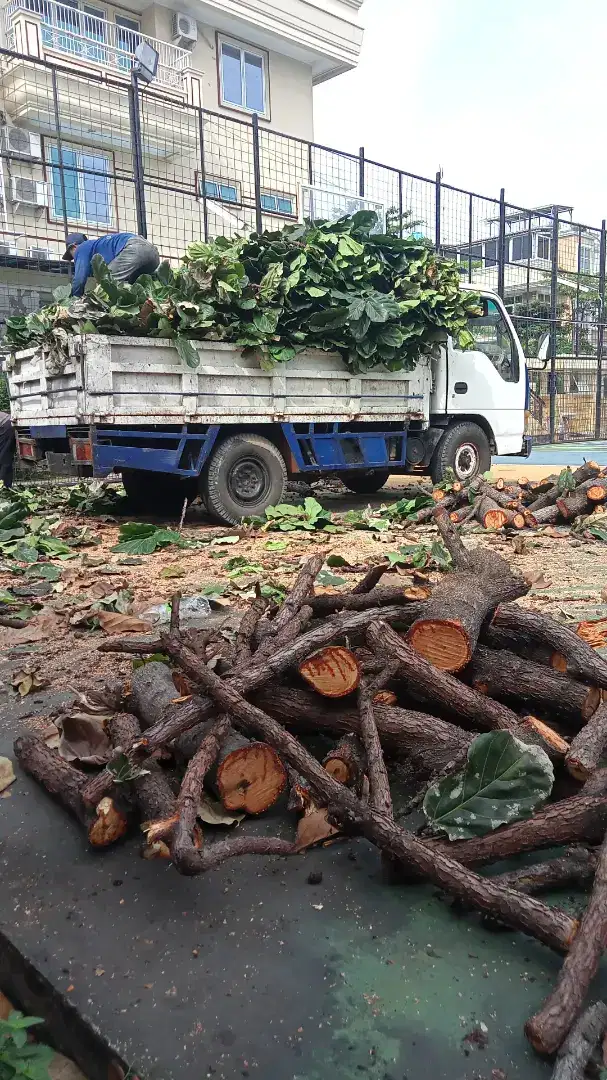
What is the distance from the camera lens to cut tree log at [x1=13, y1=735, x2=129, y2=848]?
6.83ft

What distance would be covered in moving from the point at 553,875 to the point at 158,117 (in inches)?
783

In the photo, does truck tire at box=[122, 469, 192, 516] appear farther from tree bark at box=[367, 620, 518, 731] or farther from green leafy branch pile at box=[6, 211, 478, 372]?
tree bark at box=[367, 620, 518, 731]

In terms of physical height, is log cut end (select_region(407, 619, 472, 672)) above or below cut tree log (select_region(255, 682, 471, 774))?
above

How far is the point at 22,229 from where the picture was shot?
16.0 metres

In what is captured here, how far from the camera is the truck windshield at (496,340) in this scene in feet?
33.2

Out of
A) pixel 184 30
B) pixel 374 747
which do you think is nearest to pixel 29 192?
pixel 184 30

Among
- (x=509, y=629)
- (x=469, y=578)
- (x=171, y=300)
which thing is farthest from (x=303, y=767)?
(x=171, y=300)

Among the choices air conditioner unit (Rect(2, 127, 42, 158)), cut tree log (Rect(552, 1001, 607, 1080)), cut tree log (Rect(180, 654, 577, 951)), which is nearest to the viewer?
cut tree log (Rect(552, 1001, 607, 1080))

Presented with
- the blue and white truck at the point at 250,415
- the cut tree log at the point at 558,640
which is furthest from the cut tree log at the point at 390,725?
the blue and white truck at the point at 250,415

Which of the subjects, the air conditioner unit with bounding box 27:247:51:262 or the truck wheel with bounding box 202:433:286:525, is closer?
the truck wheel with bounding box 202:433:286:525

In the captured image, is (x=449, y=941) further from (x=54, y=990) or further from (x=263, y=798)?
(x=54, y=990)

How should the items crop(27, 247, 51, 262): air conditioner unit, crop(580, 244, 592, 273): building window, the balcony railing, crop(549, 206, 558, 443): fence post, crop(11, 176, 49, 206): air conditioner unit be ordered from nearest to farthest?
crop(27, 247, 51, 262): air conditioner unit
crop(11, 176, 49, 206): air conditioner unit
the balcony railing
crop(549, 206, 558, 443): fence post
crop(580, 244, 592, 273): building window

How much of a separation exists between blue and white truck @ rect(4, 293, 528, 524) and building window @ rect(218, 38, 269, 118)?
16456 millimetres

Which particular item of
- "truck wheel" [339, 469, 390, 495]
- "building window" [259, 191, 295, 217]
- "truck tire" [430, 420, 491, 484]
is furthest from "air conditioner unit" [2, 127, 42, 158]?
"truck tire" [430, 420, 491, 484]
